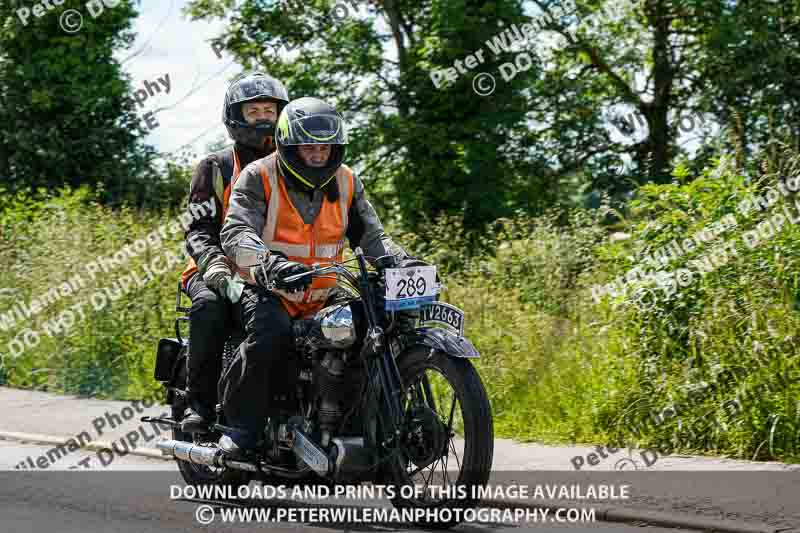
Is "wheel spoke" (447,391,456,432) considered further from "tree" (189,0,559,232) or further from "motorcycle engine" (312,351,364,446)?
"tree" (189,0,559,232)

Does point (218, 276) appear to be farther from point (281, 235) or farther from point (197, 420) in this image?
point (197, 420)

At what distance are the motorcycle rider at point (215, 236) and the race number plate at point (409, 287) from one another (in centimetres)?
136

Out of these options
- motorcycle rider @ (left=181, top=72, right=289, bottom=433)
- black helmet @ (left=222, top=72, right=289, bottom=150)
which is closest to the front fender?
motorcycle rider @ (left=181, top=72, right=289, bottom=433)

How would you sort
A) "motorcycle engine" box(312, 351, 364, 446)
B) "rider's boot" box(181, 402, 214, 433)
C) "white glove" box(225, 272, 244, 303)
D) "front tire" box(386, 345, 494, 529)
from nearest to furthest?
"front tire" box(386, 345, 494, 529), "motorcycle engine" box(312, 351, 364, 446), "white glove" box(225, 272, 244, 303), "rider's boot" box(181, 402, 214, 433)

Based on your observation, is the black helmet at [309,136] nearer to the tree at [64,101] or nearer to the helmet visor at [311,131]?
the helmet visor at [311,131]

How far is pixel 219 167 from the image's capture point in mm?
7750

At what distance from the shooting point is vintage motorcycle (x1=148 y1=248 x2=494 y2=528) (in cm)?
614

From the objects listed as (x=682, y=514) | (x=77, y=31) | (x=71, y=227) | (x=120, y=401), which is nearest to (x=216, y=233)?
(x=682, y=514)

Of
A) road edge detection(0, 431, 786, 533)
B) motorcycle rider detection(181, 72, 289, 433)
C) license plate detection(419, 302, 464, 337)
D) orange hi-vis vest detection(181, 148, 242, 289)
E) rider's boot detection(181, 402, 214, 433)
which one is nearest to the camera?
road edge detection(0, 431, 786, 533)

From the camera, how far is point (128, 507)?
295 inches

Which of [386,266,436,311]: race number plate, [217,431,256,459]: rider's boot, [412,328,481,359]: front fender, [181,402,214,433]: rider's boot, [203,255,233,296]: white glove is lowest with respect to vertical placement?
[217,431,256,459]: rider's boot

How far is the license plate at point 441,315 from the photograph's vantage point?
6.37 metres

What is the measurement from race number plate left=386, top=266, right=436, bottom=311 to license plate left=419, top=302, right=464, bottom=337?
7cm

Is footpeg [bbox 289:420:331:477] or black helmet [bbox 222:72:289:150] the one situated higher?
black helmet [bbox 222:72:289:150]
